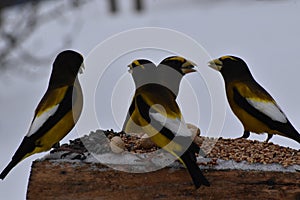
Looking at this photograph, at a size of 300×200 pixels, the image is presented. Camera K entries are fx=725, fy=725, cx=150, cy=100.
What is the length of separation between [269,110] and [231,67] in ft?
0.52

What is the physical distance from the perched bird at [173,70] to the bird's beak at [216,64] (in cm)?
5

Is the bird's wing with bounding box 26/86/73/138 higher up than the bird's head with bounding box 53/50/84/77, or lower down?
lower down

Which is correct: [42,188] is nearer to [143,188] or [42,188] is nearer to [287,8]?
[143,188]

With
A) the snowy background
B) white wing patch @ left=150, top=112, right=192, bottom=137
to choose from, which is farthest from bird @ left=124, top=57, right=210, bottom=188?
the snowy background

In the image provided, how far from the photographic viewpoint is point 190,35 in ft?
20.9

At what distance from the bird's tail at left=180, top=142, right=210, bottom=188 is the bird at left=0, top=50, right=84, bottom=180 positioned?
1.07 ft

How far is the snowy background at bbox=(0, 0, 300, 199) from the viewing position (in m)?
4.74

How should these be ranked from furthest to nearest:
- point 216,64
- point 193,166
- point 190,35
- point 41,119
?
point 190,35 → point 216,64 → point 41,119 → point 193,166

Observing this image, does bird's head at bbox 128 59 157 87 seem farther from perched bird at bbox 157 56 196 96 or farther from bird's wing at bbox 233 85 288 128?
bird's wing at bbox 233 85 288 128

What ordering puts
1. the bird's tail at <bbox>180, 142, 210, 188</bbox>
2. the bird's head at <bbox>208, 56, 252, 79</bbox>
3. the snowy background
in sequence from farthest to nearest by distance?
the snowy background
the bird's head at <bbox>208, 56, 252, 79</bbox>
the bird's tail at <bbox>180, 142, 210, 188</bbox>

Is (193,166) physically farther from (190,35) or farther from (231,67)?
(190,35)

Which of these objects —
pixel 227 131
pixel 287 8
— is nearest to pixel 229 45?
pixel 287 8

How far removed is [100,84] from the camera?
2078 mm

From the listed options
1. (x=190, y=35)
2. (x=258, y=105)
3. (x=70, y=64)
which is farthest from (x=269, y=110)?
(x=190, y=35)
